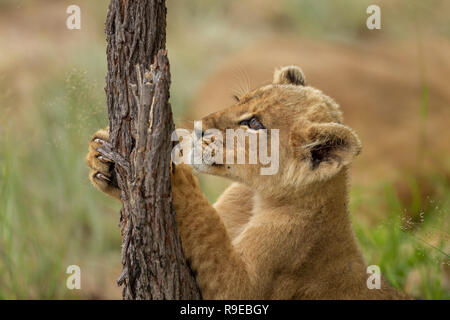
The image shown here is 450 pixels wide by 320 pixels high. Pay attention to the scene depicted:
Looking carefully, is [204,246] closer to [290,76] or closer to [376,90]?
[290,76]

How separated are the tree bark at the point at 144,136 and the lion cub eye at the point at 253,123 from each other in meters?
0.89

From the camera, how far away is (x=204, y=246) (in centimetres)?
409

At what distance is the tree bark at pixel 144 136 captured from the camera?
362 cm

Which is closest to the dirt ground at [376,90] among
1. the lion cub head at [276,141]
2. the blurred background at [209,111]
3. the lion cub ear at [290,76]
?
the blurred background at [209,111]

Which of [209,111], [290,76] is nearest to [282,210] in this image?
[290,76]

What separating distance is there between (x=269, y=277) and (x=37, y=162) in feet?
20.2

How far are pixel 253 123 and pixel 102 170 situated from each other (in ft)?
3.88

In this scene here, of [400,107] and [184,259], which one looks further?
[400,107]

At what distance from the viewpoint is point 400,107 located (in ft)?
35.2

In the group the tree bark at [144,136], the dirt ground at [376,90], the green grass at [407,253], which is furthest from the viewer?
the dirt ground at [376,90]

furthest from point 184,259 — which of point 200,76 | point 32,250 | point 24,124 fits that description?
point 200,76

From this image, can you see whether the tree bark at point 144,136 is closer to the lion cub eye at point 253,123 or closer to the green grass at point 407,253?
the lion cub eye at point 253,123

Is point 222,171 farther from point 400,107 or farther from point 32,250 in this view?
point 400,107

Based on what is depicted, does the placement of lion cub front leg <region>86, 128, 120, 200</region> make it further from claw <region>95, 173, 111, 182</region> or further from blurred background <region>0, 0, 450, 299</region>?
blurred background <region>0, 0, 450, 299</region>
